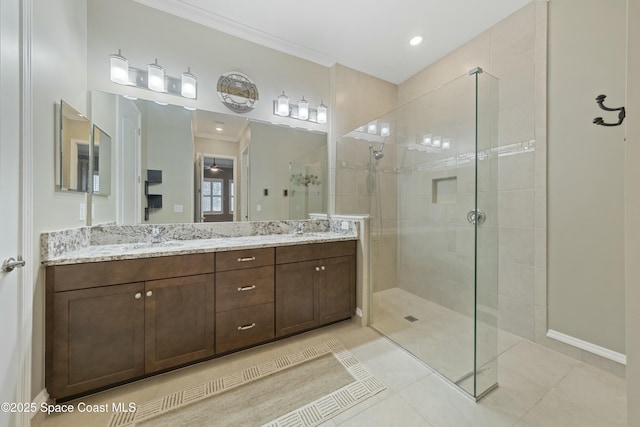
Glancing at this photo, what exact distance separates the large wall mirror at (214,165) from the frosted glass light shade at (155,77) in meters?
0.15

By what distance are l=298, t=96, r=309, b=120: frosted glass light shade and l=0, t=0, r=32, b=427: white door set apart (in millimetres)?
1929

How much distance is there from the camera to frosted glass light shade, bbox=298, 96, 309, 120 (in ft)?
8.40

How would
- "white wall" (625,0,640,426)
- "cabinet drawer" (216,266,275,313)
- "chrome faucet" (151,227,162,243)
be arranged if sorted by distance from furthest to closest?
"chrome faucet" (151,227,162,243) < "cabinet drawer" (216,266,275,313) < "white wall" (625,0,640,426)

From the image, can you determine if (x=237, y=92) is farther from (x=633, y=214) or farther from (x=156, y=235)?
(x=633, y=214)

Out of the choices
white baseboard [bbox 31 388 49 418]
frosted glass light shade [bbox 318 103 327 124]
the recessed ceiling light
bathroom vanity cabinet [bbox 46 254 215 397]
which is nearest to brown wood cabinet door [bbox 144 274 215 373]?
bathroom vanity cabinet [bbox 46 254 215 397]

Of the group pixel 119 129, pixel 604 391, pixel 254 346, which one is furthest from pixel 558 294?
pixel 119 129

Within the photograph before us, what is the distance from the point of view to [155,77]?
1909mm

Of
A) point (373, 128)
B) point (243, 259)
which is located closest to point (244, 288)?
point (243, 259)

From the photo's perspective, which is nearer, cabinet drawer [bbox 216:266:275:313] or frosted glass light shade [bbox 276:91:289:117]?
cabinet drawer [bbox 216:266:275:313]

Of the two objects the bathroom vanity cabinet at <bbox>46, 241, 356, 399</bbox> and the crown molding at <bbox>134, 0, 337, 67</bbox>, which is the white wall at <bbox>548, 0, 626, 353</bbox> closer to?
the bathroom vanity cabinet at <bbox>46, 241, 356, 399</bbox>

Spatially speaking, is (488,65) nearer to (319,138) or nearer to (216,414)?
(319,138)

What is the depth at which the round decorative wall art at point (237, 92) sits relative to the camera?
219 cm

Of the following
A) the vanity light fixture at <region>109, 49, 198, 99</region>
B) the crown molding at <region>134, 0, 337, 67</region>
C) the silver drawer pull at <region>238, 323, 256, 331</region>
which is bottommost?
the silver drawer pull at <region>238, 323, 256, 331</region>

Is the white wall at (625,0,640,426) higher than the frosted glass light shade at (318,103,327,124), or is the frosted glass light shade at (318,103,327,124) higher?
the frosted glass light shade at (318,103,327,124)
